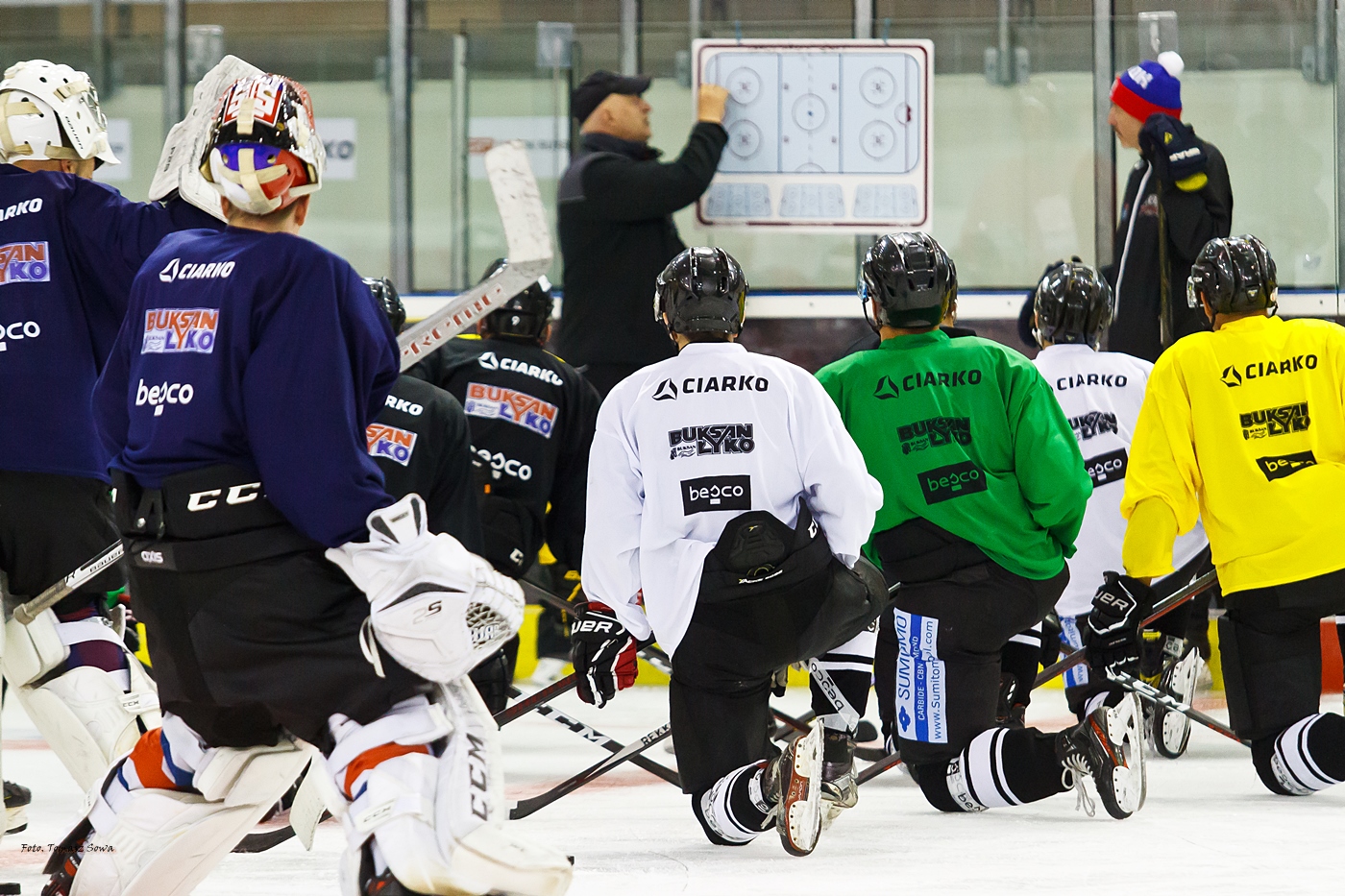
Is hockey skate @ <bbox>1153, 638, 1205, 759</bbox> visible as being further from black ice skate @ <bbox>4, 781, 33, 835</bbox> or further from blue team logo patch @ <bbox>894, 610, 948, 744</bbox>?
black ice skate @ <bbox>4, 781, 33, 835</bbox>

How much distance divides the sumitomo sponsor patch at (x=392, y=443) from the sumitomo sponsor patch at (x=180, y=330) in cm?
204

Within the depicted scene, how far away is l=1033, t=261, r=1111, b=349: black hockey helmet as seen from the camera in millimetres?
5352

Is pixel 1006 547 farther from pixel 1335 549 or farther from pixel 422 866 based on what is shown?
pixel 422 866

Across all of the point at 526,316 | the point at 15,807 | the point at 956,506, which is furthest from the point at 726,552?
the point at 15,807

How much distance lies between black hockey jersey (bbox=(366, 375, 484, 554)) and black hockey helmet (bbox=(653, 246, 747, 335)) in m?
0.93

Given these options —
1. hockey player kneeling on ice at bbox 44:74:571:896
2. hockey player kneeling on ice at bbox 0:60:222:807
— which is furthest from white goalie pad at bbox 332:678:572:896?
hockey player kneeling on ice at bbox 0:60:222:807

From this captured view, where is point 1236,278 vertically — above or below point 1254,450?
above

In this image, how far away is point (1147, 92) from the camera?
21.4ft

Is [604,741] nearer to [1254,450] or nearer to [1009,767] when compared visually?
[1009,767]

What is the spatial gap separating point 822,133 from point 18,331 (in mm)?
4098

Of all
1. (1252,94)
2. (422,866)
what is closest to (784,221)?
(1252,94)

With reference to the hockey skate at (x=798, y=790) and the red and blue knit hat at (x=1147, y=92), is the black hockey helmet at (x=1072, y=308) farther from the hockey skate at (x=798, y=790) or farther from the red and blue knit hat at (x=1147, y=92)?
the hockey skate at (x=798, y=790)

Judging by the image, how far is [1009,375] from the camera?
4234 mm

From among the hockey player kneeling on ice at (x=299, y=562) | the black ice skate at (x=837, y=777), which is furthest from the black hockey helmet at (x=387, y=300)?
the hockey player kneeling on ice at (x=299, y=562)
